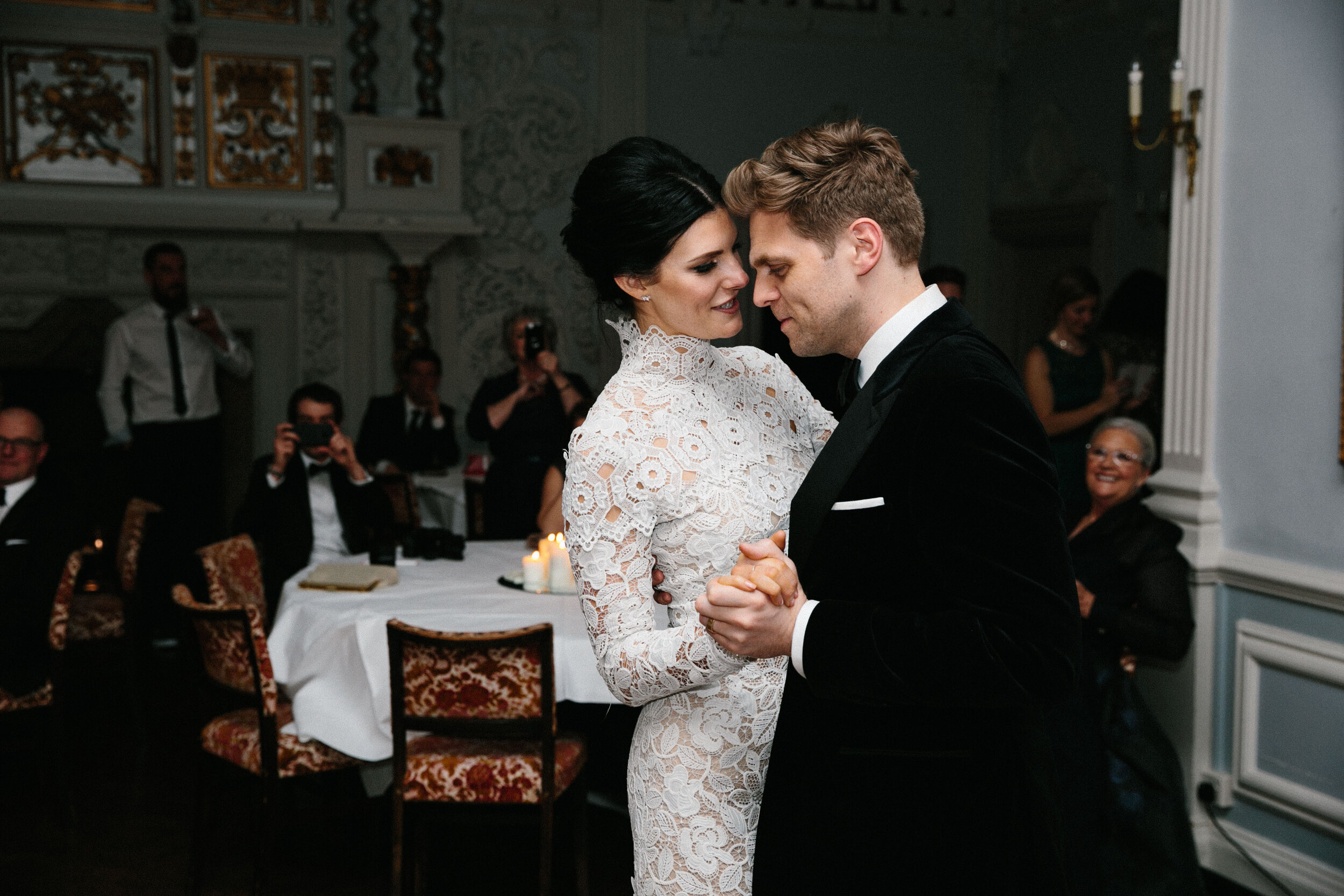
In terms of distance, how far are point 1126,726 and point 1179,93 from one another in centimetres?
176

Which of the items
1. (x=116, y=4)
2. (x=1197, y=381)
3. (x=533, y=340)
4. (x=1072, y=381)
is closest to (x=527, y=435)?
(x=533, y=340)

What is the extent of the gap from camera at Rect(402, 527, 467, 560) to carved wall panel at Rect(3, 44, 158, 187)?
3.78 m

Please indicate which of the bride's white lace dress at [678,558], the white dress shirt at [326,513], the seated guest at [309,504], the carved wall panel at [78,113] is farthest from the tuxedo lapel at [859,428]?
the carved wall panel at [78,113]

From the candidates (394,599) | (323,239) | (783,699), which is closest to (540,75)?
(323,239)

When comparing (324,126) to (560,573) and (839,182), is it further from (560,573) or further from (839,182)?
(839,182)

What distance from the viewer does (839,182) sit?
121 cm

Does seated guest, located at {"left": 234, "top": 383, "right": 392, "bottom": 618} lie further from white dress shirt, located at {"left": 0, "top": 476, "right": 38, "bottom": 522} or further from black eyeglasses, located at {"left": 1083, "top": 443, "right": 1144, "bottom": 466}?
black eyeglasses, located at {"left": 1083, "top": 443, "right": 1144, "bottom": 466}

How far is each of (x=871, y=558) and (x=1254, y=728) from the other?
245 centimetres

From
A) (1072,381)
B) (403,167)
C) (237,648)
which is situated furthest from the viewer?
(403,167)

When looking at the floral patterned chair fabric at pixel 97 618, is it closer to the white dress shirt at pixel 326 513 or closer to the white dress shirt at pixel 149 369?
the white dress shirt at pixel 326 513

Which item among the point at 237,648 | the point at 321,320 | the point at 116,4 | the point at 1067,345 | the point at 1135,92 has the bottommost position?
the point at 237,648

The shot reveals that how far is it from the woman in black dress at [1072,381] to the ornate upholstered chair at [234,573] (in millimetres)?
2908

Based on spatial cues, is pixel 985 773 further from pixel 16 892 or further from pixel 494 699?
pixel 16 892

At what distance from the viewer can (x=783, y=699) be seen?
51.6 inches
